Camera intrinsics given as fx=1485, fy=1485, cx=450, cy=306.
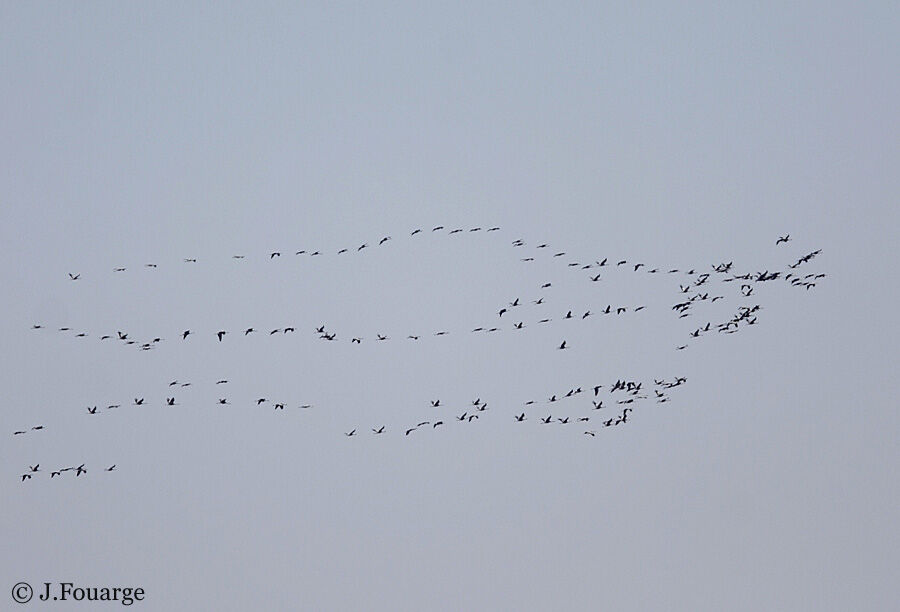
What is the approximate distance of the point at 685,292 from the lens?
5306 centimetres

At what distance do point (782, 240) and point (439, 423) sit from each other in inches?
557

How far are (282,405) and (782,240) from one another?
19.2m

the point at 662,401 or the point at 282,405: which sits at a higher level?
the point at 282,405

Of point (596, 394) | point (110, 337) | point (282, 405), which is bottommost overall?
point (596, 394)

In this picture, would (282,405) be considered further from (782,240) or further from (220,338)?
(782,240)

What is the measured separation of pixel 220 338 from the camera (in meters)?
53.2

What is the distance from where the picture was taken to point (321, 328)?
54719 mm

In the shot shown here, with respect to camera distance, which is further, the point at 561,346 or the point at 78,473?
the point at 78,473

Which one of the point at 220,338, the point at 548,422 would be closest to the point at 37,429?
the point at 220,338

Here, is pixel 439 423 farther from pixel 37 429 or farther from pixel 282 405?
pixel 37 429

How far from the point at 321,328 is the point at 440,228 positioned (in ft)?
19.0

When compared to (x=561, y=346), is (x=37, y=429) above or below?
above

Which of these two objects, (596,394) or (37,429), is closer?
(596,394)

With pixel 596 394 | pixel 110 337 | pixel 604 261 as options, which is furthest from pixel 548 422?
pixel 110 337
